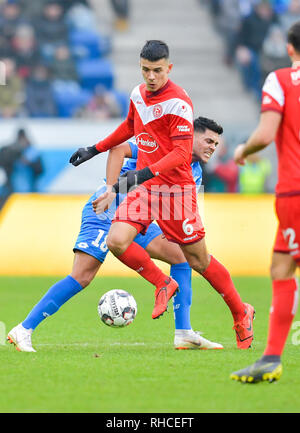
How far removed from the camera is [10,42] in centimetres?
1986

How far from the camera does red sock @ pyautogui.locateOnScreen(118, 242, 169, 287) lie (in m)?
7.01

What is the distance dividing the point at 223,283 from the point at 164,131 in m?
1.39

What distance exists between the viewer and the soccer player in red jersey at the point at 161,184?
6.68m

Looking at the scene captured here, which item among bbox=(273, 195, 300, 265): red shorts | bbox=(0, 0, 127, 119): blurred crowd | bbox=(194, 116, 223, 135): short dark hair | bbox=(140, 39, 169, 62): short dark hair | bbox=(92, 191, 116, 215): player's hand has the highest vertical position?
bbox=(0, 0, 127, 119): blurred crowd

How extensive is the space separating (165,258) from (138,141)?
1167mm

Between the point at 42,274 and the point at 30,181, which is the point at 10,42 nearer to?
the point at 30,181

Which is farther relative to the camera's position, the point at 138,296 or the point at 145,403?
the point at 138,296

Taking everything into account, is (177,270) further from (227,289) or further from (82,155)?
(82,155)

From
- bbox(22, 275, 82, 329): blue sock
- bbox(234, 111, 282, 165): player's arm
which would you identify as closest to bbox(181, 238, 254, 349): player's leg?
bbox(22, 275, 82, 329): blue sock

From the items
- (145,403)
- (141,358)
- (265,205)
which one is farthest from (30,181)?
(145,403)

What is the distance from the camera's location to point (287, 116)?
5207 mm

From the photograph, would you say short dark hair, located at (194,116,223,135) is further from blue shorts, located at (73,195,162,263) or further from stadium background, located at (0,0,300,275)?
stadium background, located at (0,0,300,275)

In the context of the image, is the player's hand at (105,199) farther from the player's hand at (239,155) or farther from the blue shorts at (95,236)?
the player's hand at (239,155)

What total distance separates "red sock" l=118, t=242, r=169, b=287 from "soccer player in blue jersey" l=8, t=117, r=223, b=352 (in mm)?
280
